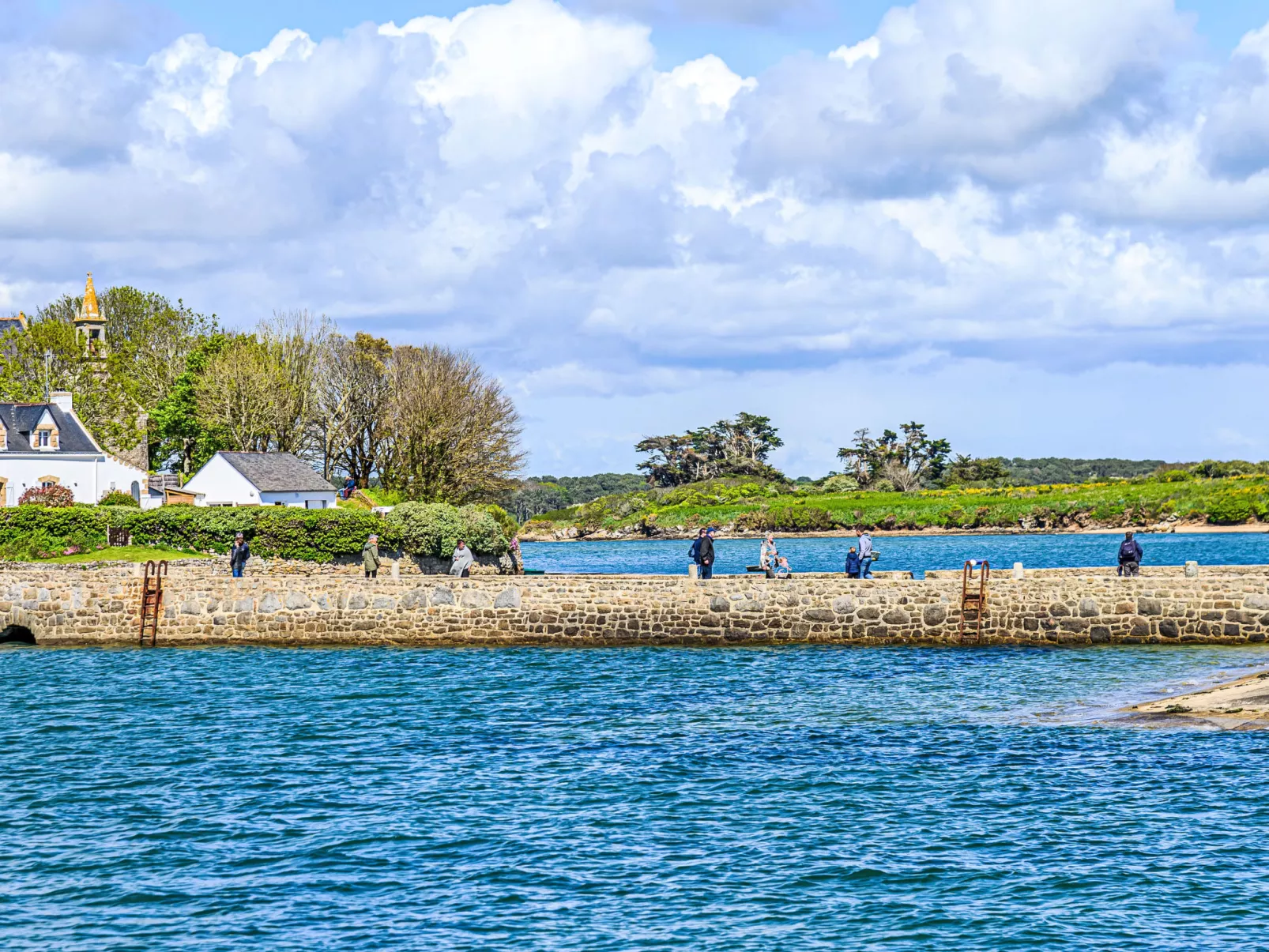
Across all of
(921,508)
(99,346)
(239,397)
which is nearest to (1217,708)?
(239,397)

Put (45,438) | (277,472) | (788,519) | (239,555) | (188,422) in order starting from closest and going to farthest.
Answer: (239,555), (45,438), (277,472), (188,422), (788,519)

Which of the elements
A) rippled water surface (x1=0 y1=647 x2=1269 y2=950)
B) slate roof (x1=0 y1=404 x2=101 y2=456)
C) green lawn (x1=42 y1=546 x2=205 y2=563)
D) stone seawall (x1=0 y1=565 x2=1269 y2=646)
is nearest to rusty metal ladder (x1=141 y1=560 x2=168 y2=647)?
stone seawall (x1=0 y1=565 x2=1269 y2=646)

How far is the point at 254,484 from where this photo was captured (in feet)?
225

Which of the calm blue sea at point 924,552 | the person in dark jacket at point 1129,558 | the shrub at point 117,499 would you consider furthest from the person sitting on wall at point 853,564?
the shrub at point 117,499

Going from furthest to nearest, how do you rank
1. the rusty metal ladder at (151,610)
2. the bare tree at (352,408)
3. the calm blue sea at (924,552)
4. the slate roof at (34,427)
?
the bare tree at (352,408), the calm blue sea at (924,552), the slate roof at (34,427), the rusty metal ladder at (151,610)

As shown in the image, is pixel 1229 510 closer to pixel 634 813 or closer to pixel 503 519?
pixel 503 519

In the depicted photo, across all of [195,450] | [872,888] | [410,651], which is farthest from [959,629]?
[195,450]

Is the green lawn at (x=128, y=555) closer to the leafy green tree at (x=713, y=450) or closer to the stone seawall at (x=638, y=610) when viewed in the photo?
the stone seawall at (x=638, y=610)

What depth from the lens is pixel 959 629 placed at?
34625mm

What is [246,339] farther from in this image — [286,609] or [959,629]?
[959,629]

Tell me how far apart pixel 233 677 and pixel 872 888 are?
2017cm

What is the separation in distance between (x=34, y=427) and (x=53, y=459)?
7.07 feet

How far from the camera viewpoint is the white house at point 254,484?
6869 centimetres

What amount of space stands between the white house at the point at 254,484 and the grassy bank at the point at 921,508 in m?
70.7
